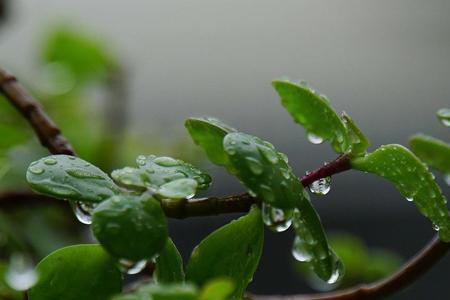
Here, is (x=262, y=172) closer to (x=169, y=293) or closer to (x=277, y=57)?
(x=169, y=293)

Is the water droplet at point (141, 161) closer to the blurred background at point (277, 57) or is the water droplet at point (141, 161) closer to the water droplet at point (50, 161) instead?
the water droplet at point (50, 161)

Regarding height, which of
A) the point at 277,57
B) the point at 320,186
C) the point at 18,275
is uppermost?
the point at 320,186

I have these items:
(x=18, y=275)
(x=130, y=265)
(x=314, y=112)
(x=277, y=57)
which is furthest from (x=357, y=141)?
(x=277, y=57)

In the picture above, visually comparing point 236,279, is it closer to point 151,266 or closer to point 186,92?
point 151,266

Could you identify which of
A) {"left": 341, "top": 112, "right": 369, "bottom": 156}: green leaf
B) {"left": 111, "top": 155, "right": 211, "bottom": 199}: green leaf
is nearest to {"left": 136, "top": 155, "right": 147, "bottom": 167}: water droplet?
{"left": 111, "top": 155, "right": 211, "bottom": 199}: green leaf

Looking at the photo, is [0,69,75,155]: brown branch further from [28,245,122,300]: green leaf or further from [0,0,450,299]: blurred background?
[0,0,450,299]: blurred background

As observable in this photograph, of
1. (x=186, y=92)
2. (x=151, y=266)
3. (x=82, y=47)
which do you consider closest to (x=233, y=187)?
(x=186, y=92)
